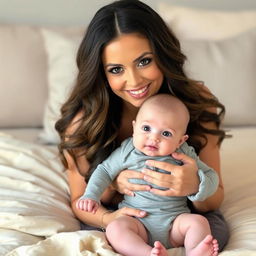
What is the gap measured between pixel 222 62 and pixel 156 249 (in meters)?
1.24

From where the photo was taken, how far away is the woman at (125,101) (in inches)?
57.9

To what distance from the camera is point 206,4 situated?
2740 mm

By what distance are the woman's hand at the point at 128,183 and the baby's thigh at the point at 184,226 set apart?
12 centimetres

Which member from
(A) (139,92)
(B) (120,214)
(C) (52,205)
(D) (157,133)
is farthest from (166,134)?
(C) (52,205)

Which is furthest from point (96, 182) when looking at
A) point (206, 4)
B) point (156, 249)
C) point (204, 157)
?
point (206, 4)

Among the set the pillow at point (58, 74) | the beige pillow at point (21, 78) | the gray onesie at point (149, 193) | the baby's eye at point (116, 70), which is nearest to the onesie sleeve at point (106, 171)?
the gray onesie at point (149, 193)

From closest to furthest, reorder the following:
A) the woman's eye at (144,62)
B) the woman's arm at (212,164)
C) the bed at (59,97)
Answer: the woman's eye at (144,62), the woman's arm at (212,164), the bed at (59,97)

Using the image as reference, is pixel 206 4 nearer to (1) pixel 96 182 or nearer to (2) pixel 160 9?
(2) pixel 160 9

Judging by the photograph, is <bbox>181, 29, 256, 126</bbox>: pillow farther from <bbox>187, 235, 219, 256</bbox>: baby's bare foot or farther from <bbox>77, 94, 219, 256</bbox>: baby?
<bbox>187, 235, 219, 256</bbox>: baby's bare foot

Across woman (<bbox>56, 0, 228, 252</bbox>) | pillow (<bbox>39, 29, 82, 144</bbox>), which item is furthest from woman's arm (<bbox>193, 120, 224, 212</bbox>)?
pillow (<bbox>39, 29, 82, 144</bbox>)

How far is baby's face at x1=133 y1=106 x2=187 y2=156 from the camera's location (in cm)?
140

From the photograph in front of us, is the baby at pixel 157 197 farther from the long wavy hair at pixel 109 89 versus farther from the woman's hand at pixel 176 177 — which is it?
the long wavy hair at pixel 109 89

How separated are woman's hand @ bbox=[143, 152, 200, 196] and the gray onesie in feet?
0.07

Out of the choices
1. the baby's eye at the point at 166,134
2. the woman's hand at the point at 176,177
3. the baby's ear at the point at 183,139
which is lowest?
the woman's hand at the point at 176,177
